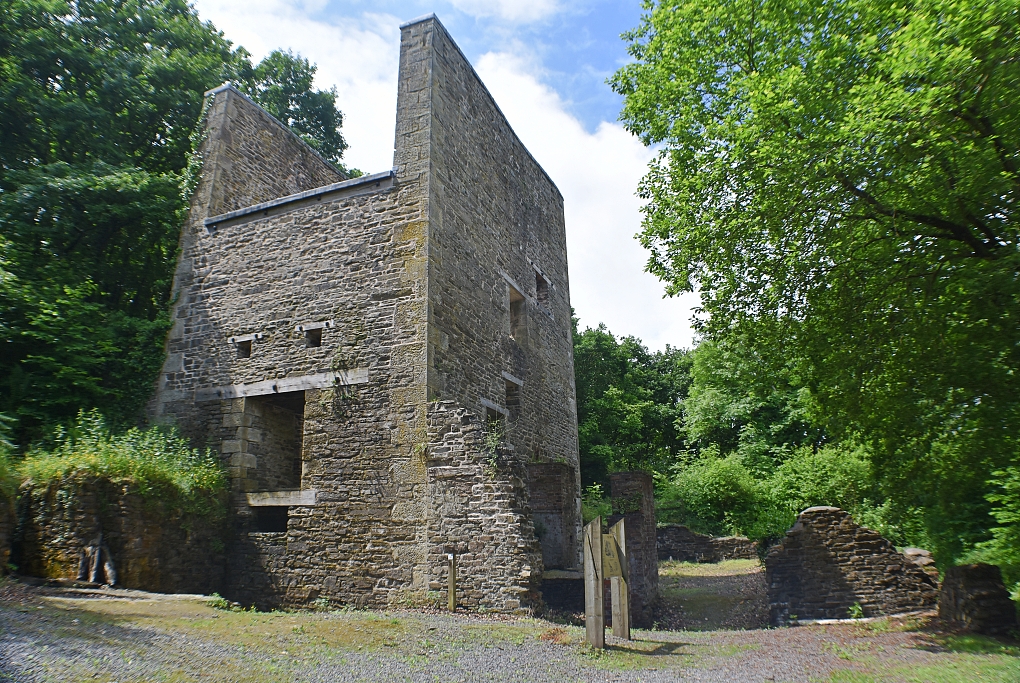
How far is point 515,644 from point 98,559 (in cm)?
535

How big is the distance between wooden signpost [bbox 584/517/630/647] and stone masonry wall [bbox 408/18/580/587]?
142 centimetres

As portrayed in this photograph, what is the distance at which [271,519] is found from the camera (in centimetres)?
1051

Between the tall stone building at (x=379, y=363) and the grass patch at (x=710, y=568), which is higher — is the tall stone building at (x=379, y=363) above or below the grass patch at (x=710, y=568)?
above

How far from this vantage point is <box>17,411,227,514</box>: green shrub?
27.5 ft

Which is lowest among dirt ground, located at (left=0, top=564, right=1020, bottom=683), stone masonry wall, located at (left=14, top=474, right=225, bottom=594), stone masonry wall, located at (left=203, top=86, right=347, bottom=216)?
dirt ground, located at (left=0, top=564, right=1020, bottom=683)

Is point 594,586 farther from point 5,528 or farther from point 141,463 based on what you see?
point 5,528

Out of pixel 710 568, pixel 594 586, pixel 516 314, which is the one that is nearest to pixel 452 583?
pixel 594 586

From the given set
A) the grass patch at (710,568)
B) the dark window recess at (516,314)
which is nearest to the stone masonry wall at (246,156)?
the dark window recess at (516,314)

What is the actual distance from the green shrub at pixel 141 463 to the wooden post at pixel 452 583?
3968 mm

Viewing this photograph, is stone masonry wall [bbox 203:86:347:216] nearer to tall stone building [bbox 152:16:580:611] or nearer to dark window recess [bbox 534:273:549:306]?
tall stone building [bbox 152:16:580:611]

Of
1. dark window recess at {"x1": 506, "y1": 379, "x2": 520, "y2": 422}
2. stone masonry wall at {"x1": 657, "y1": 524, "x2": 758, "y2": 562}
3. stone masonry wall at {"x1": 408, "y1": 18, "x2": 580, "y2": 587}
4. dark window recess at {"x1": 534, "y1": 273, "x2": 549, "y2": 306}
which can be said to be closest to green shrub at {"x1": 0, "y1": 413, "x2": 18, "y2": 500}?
stone masonry wall at {"x1": 408, "y1": 18, "x2": 580, "y2": 587}

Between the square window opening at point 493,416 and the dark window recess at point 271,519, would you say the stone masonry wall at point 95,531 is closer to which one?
the dark window recess at point 271,519

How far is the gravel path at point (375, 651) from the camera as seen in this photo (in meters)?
4.66

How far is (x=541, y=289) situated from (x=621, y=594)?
28.9 ft
